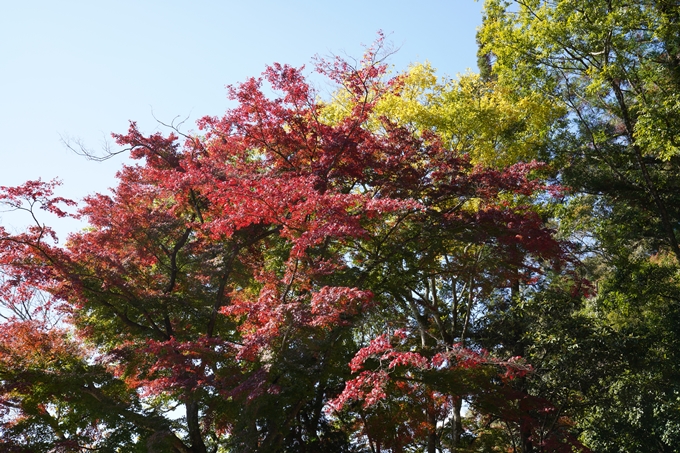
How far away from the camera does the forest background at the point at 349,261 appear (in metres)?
8.09

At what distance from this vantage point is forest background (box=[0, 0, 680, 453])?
8.09 metres

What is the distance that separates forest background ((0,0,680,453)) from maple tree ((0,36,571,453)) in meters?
0.04

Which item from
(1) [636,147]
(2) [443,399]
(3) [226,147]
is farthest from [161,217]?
(1) [636,147]

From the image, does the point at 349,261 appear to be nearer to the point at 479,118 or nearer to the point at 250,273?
the point at 250,273

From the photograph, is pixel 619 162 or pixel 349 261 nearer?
pixel 349 261

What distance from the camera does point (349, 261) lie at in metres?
10.3

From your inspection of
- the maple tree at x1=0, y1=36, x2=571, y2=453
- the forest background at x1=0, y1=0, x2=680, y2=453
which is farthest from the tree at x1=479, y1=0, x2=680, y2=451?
the maple tree at x1=0, y1=36, x2=571, y2=453

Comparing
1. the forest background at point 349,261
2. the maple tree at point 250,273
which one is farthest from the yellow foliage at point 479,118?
the maple tree at point 250,273

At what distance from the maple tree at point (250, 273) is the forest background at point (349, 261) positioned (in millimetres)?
42

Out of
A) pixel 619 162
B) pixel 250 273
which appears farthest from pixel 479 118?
pixel 250 273

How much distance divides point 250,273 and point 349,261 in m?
1.74

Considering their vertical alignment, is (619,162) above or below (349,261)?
above

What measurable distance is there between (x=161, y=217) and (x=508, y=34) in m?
7.08

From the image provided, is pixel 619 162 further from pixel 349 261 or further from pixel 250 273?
pixel 250 273
